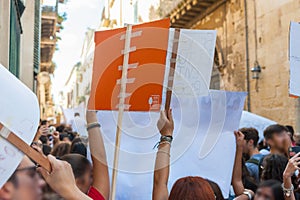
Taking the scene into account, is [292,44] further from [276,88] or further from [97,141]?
[276,88]

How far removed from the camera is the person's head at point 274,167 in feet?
9.26

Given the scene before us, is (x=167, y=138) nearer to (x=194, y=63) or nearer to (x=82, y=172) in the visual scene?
(x=82, y=172)

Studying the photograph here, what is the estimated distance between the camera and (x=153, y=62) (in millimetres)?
2666

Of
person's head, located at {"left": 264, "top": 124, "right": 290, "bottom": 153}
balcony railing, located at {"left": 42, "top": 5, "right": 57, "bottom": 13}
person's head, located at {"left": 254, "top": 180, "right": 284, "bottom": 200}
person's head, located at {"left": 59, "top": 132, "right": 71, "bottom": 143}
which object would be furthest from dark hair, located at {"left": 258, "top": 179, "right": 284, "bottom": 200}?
balcony railing, located at {"left": 42, "top": 5, "right": 57, "bottom": 13}

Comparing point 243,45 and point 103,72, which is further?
point 243,45

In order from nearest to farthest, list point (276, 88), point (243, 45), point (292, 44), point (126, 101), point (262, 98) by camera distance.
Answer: point (126, 101), point (292, 44), point (276, 88), point (262, 98), point (243, 45)

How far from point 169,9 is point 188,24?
1.07 metres

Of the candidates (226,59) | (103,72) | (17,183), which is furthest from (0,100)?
(226,59)

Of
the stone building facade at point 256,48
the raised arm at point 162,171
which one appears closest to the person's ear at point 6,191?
the raised arm at point 162,171

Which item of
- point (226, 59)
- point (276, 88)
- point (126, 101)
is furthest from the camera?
point (226, 59)

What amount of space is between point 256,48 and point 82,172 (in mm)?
8717

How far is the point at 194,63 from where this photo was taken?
9.99ft

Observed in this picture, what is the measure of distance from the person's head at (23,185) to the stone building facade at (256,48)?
6358mm

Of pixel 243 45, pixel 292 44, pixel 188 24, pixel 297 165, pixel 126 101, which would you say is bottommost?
pixel 297 165
